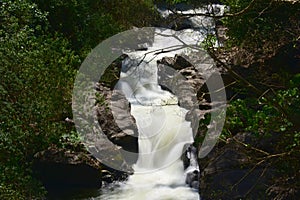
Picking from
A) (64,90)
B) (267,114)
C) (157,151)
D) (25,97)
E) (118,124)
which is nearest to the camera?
(267,114)

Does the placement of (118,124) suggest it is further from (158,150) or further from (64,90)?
(64,90)

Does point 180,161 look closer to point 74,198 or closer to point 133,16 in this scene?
point 74,198

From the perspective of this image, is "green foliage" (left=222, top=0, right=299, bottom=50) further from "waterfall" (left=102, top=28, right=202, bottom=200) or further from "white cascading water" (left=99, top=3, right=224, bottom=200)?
"waterfall" (left=102, top=28, right=202, bottom=200)

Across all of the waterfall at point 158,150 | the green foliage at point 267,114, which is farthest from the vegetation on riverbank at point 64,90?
the waterfall at point 158,150

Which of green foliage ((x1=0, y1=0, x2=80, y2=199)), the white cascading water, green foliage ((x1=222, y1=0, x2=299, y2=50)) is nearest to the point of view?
green foliage ((x1=0, y1=0, x2=80, y2=199))

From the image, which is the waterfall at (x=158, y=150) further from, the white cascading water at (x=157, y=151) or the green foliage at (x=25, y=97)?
the green foliage at (x=25, y=97)

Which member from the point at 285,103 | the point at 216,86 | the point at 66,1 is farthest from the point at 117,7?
the point at 285,103

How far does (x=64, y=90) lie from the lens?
8359 millimetres

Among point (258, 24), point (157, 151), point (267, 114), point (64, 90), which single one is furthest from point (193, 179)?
point (267, 114)

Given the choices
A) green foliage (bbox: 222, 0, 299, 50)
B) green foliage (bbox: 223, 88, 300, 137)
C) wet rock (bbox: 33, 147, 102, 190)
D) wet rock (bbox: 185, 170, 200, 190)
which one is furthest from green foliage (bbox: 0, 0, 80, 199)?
green foliage (bbox: 222, 0, 299, 50)

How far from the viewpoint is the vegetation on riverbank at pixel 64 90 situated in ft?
18.7

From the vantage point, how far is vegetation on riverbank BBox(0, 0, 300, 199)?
5703mm

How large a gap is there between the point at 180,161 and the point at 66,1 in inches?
192

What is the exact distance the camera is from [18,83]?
23.8 ft
